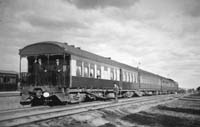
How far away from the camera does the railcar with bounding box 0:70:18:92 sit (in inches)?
1041

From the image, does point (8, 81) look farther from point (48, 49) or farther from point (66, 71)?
point (66, 71)

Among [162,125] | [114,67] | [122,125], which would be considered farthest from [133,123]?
[114,67]

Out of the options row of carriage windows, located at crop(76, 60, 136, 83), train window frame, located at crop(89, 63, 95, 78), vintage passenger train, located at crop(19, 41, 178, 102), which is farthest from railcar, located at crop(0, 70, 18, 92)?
train window frame, located at crop(89, 63, 95, 78)

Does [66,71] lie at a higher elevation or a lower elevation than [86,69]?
lower

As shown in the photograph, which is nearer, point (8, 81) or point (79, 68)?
point (79, 68)

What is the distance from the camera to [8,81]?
89.8 ft

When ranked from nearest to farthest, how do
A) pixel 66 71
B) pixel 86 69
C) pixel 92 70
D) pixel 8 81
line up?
pixel 66 71
pixel 86 69
pixel 92 70
pixel 8 81

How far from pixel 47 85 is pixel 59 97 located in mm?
1191

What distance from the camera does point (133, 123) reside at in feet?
26.1

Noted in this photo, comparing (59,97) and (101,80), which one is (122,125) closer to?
(59,97)

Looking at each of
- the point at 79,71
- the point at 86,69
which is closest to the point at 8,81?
the point at 86,69

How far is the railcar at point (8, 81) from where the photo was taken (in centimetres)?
2643

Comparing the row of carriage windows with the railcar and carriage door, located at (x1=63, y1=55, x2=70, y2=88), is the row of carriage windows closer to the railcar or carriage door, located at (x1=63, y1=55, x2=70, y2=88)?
carriage door, located at (x1=63, y1=55, x2=70, y2=88)

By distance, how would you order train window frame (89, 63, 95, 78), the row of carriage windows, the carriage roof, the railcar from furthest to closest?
the railcar
train window frame (89, 63, 95, 78)
the row of carriage windows
the carriage roof
